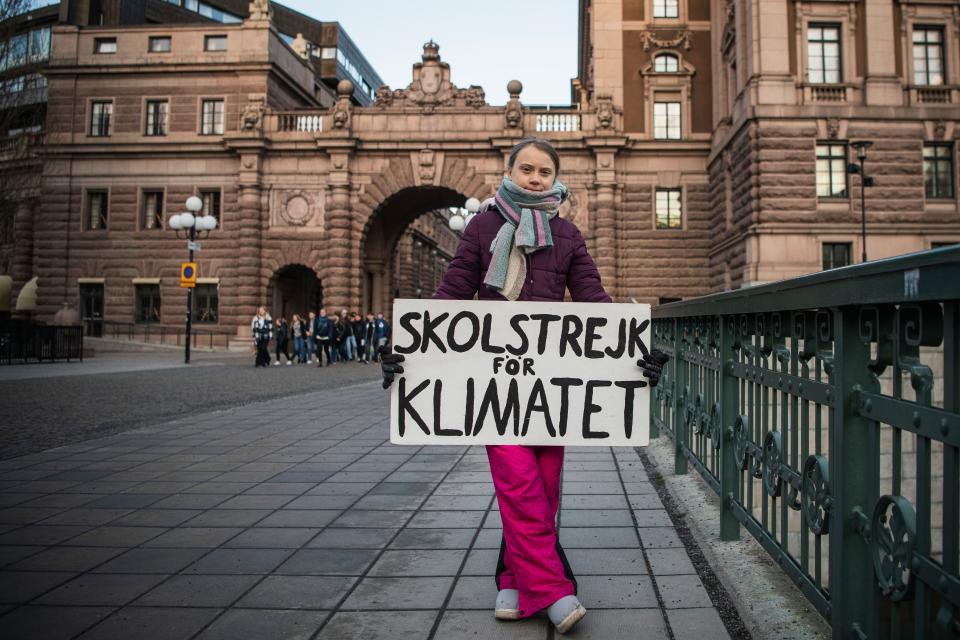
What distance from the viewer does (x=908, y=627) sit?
2.76 meters

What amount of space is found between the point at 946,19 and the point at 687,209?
10838mm

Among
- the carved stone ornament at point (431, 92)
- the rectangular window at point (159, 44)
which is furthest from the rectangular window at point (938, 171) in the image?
the rectangular window at point (159, 44)


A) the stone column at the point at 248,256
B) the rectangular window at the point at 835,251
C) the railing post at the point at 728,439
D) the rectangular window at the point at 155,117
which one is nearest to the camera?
the railing post at the point at 728,439

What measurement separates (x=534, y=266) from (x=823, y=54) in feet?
83.4

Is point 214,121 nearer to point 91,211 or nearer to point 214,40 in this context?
point 214,40

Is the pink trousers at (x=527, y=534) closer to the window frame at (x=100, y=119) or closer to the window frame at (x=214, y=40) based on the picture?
the window frame at (x=214, y=40)

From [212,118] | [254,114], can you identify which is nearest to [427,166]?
[254,114]

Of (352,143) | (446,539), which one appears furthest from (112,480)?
(352,143)

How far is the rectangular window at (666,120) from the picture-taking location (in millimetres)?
30031

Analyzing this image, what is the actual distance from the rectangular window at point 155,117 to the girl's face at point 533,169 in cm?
3377

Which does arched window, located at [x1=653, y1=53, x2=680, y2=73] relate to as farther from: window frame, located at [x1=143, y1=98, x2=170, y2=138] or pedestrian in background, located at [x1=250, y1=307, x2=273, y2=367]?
window frame, located at [x1=143, y1=98, x2=170, y2=138]

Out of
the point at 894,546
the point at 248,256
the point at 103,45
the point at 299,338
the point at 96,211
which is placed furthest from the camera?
the point at 103,45

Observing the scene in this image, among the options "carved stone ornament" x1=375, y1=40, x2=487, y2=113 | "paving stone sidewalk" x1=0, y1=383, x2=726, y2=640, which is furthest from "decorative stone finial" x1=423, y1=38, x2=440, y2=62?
"paving stone sidewalk" x1=0, y1=383, x2=726, y2=640

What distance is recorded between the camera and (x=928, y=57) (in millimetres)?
23859
